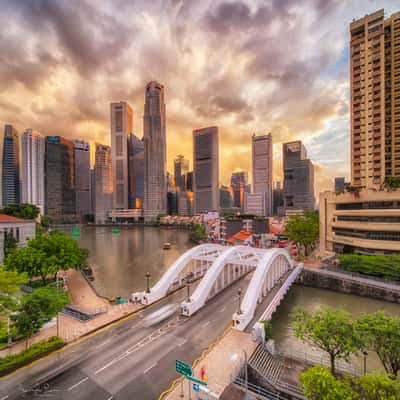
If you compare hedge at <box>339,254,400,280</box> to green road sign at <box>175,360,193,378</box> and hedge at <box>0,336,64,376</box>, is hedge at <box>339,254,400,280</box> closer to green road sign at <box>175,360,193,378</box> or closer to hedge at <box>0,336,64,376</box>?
green road sign at <box>175,360,193,378</box>

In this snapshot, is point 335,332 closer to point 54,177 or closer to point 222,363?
point 222,363

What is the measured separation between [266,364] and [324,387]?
7499 mm

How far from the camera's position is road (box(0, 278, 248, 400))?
1356cm

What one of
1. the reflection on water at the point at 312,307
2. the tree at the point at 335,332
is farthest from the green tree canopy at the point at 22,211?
the tree at the point at 335,332

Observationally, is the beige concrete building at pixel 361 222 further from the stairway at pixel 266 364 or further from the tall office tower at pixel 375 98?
the stairway at pixel 266 364

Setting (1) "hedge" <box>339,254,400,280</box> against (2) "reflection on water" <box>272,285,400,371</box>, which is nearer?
(2) "reflection on water" <box>272,285,400,371</box>

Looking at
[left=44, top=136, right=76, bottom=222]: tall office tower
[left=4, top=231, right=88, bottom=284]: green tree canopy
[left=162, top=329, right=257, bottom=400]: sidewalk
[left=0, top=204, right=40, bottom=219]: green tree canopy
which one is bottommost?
[left=162, top=329, right=257, bottom=400]: sidewalk

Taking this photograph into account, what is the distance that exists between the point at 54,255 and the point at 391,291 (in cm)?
4848

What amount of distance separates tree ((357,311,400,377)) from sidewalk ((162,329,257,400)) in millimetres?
8282

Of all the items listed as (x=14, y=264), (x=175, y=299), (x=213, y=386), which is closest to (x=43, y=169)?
(x=14, y=264)

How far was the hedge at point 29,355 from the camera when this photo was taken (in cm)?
1475

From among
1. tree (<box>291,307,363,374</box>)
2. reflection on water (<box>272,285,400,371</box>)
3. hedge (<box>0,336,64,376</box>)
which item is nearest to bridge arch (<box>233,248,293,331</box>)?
reflection on water (<box>272,285,400,371</box>)

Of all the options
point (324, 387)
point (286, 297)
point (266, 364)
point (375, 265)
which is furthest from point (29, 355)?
point (375, 265)

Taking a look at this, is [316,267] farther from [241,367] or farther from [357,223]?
[241,367]
